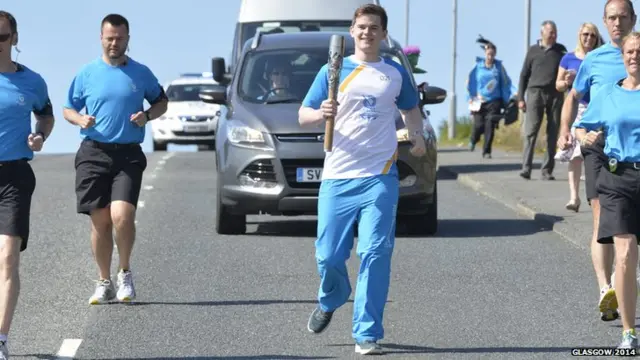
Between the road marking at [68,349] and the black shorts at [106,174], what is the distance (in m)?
1.69

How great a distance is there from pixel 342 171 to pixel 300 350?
1.00 meters

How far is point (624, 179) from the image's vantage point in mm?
9172

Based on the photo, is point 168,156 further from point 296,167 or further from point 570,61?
point 570,61

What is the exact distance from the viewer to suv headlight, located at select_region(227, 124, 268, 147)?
51.1 feet

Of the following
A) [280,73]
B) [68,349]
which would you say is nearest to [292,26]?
[280,73]

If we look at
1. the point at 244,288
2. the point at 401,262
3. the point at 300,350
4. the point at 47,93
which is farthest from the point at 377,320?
the point at 401,262

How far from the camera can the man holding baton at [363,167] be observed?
30.5 feet

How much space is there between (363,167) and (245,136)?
20.9 ft

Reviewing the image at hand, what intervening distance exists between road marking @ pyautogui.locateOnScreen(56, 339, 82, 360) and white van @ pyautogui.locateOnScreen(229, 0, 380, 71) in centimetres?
1365

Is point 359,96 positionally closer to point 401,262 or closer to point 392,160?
point 392,160

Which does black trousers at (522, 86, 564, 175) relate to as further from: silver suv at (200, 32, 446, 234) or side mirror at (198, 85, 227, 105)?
side mirror at (198, 85, 227, 105)

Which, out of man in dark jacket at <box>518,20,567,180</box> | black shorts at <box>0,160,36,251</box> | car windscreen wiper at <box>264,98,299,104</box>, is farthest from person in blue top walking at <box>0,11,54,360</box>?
man in dark jacket at <box>518,20,567,180</box>

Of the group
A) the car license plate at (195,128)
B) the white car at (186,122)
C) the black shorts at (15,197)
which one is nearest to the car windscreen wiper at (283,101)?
the black shorts at (15,197)

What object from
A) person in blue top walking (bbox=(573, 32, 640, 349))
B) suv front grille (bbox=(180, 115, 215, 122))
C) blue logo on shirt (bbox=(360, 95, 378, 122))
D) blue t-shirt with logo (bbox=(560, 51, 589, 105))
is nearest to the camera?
person in blue top walking (bbox=(573, 32, 640, 349))
